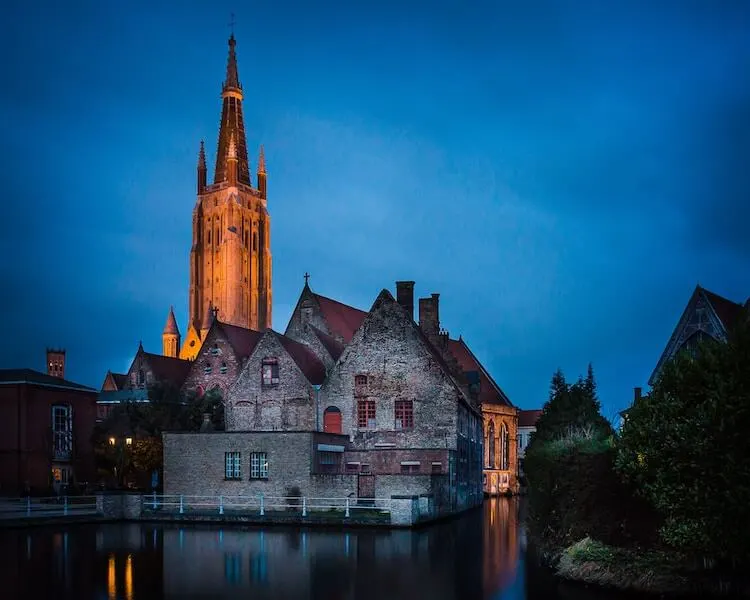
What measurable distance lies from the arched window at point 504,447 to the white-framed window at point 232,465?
37.4 metres

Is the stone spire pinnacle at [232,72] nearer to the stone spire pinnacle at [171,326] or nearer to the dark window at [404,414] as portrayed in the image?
the stone spire pinnacle at [171,326]

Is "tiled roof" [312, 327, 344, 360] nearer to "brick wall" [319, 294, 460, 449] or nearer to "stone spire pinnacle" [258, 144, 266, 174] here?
"brick wall" [319, 294, 460, 449]

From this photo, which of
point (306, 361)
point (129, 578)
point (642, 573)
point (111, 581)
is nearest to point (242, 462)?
point (306, 361)

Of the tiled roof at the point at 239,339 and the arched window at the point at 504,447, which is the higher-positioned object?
the tiled roof at the point at 239,339

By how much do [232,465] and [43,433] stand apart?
47.9 ft

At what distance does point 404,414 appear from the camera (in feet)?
140

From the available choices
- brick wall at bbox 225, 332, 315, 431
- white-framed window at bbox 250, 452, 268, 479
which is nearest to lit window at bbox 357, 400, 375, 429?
brick wall at bbox 225, 332, 315, 431

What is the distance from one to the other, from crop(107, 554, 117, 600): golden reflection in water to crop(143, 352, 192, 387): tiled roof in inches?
1753

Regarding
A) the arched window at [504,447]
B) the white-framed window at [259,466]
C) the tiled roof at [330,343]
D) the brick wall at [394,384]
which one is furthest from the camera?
the arched window at [504,447]

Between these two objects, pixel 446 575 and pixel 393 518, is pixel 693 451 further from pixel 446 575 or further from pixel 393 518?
pixel 393 518

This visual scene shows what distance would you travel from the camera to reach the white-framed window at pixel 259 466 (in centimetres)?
3753

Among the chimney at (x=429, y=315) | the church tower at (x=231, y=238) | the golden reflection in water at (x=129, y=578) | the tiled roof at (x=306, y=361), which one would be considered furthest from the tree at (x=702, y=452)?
the church tower at (x=231, y=238)

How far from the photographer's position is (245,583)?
1789 cm

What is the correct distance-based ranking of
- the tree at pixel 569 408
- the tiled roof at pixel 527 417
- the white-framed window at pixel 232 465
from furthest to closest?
the tiled roof at pixel 527 417
the white-framed window at pixel 232 465
the tree at pixel 569 408
